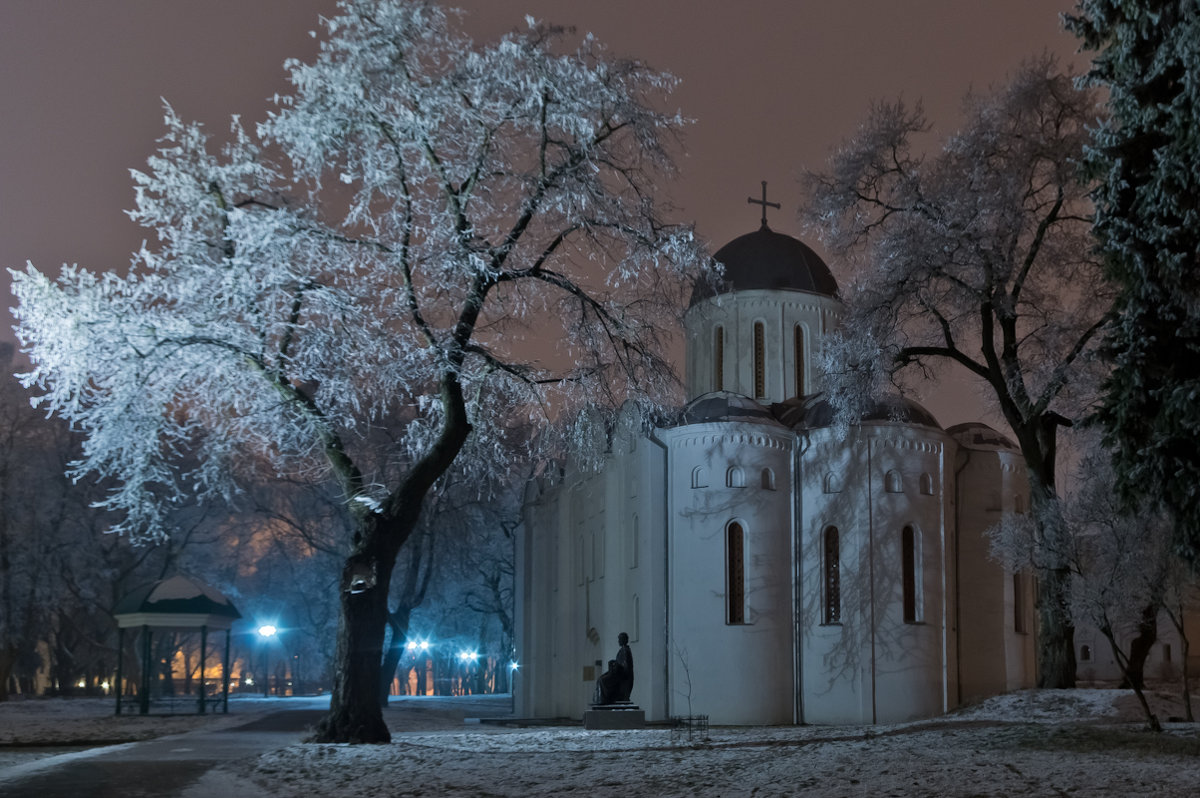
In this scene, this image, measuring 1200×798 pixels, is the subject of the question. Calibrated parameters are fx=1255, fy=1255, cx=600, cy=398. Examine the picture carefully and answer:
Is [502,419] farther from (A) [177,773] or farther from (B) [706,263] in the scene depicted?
(A) [177,773]

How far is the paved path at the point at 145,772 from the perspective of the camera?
11.7 meters

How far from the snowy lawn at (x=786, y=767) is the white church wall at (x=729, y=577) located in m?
12.7

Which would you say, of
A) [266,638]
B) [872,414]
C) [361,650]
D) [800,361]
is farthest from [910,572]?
[266,638]

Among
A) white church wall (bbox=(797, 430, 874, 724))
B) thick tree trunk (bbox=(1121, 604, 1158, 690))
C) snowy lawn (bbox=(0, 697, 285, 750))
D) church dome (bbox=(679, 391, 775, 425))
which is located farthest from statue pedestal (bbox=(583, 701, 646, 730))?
church dome (bbox=(679, 391, 775, 425))

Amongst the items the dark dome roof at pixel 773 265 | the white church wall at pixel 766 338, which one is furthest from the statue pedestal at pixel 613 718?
the dark dome roof at pixel 773 265

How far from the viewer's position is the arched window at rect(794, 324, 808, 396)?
35.6 metres

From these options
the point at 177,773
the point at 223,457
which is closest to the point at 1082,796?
the point at 177,773

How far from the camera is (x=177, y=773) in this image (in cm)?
1341

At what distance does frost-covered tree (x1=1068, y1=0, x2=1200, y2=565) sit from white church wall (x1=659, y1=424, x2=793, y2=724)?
18.6 m

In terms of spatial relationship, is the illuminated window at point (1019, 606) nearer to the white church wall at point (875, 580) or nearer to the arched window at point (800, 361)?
the white church wall at point (875, 580)

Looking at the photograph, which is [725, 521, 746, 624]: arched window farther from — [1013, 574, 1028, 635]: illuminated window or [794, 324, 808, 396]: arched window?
[1013, 574, 1028, 635]: illuminated window

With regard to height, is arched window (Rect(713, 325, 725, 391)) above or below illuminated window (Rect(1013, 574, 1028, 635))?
above

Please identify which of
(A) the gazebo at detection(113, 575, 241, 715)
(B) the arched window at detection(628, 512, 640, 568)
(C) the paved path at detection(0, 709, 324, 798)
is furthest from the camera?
(B) the arched window at detection(628, 512, 640, 568)

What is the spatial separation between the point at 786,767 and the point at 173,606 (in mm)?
21535
